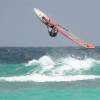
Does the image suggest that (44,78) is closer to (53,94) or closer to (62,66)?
(62,66)

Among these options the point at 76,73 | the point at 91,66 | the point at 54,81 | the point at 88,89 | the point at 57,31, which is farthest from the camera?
the point at 91,66

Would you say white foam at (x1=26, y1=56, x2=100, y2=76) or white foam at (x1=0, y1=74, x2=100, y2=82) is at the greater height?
white foam at (x1=26, y1=56, x2=100, y2=76)

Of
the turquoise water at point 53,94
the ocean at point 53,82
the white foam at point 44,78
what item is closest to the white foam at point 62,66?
the ocean at point 53,82

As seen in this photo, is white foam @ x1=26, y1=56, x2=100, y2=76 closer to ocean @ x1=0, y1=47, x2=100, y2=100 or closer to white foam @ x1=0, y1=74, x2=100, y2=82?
ocean @ x1=0, y1=47, x2=100, y2=100

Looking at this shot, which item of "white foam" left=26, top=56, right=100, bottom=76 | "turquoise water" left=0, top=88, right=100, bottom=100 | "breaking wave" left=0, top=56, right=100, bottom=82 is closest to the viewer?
"turquoise water" left=0, top=88, right=100, bottom=100

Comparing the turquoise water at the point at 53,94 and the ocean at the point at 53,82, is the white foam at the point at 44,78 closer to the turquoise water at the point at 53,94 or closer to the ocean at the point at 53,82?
the ocean at the point at 53,82

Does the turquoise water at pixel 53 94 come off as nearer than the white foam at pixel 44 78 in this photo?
Yes

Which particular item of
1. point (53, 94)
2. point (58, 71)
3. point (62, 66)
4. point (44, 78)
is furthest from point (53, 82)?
point (62, 66)

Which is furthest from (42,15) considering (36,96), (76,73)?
(76,73)

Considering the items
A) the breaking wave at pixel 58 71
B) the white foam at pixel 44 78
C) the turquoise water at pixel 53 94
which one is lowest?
the turquoise water at pixel 53 94

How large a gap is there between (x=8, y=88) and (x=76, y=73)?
38.0ft

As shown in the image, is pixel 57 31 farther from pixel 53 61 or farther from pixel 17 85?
pixel 53 61

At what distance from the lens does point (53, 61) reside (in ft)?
171

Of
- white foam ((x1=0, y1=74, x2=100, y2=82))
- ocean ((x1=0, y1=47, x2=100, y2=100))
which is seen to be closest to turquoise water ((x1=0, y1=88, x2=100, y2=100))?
ocean ((x1=0, y1=47, x2=100, y2=100))
